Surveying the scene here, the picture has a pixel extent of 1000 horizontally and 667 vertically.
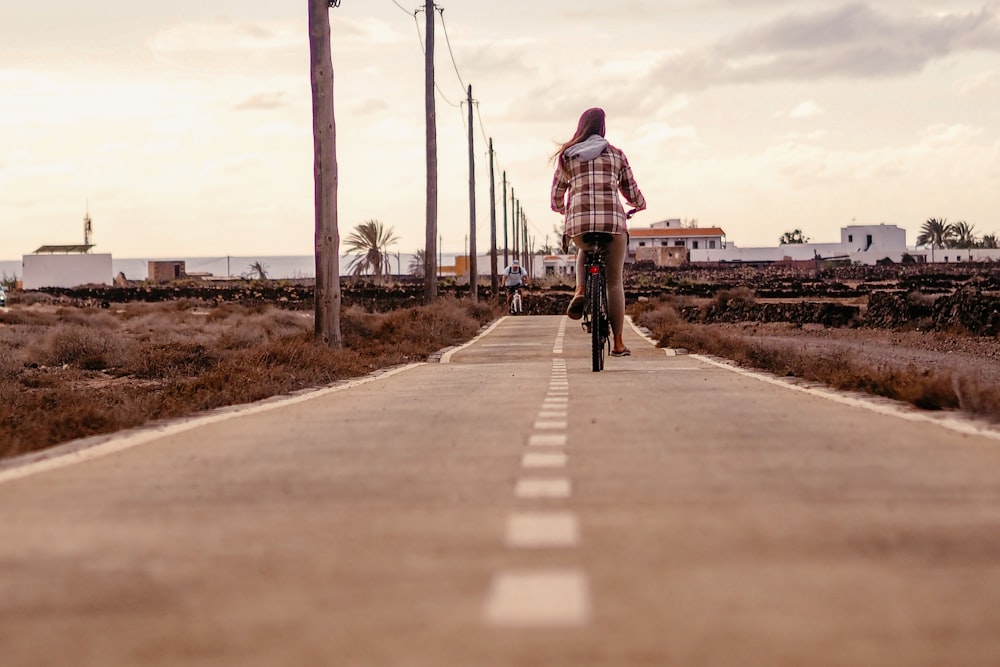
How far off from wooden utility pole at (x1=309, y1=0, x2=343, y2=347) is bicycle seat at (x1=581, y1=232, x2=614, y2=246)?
9303 millimetres

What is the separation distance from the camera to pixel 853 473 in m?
6.07

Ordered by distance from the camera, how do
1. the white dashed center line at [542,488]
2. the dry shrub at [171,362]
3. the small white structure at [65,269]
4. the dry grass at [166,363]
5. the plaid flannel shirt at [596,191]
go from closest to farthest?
1. the white dashed center line at [542,488]
2. the dry grass at [166,363]
3. the plaid flannel shirt at [596,191]
4. the dry shrub at [171,362]
5. the small white structure at [65,269]

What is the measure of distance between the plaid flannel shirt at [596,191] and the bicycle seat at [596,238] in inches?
2.4

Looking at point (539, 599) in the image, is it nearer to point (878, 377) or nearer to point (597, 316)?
point (878, 377)

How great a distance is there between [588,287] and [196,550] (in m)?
10.2

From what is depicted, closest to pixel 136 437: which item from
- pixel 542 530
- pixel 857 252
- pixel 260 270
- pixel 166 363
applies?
pixel 542 530

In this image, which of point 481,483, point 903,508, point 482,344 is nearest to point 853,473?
point 903,508

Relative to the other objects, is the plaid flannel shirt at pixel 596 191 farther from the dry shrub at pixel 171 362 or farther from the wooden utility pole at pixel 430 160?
the wooden utility pole at pixel 430 160

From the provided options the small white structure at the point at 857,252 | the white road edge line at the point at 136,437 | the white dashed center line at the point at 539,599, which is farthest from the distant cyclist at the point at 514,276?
the small white structure at the point at 857,252

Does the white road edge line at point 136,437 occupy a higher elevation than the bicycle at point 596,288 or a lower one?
lower

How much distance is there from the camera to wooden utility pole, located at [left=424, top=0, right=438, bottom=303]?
146 feet

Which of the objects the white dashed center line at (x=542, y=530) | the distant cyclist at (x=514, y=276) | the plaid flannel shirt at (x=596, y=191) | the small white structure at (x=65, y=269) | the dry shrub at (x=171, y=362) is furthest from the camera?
the small white structure at (x=65, y=269)

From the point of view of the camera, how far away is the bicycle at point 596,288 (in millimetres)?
14438

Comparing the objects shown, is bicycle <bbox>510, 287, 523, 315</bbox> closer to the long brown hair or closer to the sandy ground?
the sandy ground
